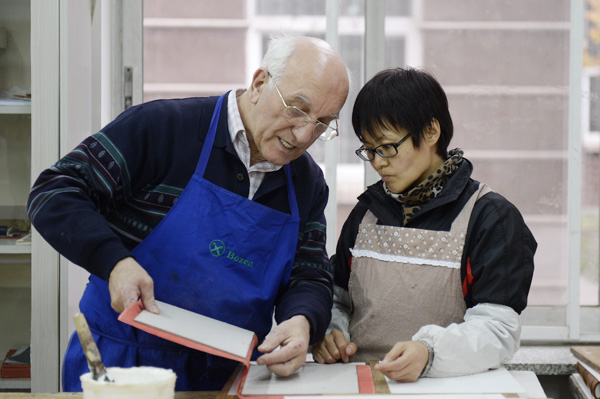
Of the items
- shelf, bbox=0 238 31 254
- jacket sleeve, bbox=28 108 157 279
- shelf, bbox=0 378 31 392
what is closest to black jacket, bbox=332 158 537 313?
jacket sleeve, bbox=28 108 157 279

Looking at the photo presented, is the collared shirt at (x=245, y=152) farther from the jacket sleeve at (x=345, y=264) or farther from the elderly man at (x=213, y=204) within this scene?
the jacket sleeve at (x=345, y=264)

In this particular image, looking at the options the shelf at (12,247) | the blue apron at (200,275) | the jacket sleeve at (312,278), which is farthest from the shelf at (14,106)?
the jacket sleeve at (312,278)

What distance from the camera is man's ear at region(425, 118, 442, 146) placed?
1.44m

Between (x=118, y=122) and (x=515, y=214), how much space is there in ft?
2.80

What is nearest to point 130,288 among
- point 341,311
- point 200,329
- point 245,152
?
point 200,329

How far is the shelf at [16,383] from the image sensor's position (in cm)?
210

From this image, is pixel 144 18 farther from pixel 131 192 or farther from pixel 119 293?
pixel 119 293

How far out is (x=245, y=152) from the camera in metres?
1.46

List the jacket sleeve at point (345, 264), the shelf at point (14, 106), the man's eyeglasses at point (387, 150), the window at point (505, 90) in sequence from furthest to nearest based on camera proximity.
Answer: the window at point (505, 90) < the shelf at point (14, 106) < the jacket sleeve at point (345, 264) < the man's eyeglasses at point (387, 150)

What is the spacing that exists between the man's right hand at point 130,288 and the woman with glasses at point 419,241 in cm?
42

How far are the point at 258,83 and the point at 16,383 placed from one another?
1345 mm

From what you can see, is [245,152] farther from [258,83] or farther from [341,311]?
[341,311]

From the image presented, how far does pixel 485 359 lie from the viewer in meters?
1.22

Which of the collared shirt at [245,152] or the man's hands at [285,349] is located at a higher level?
the collared shirt at [245,152]
